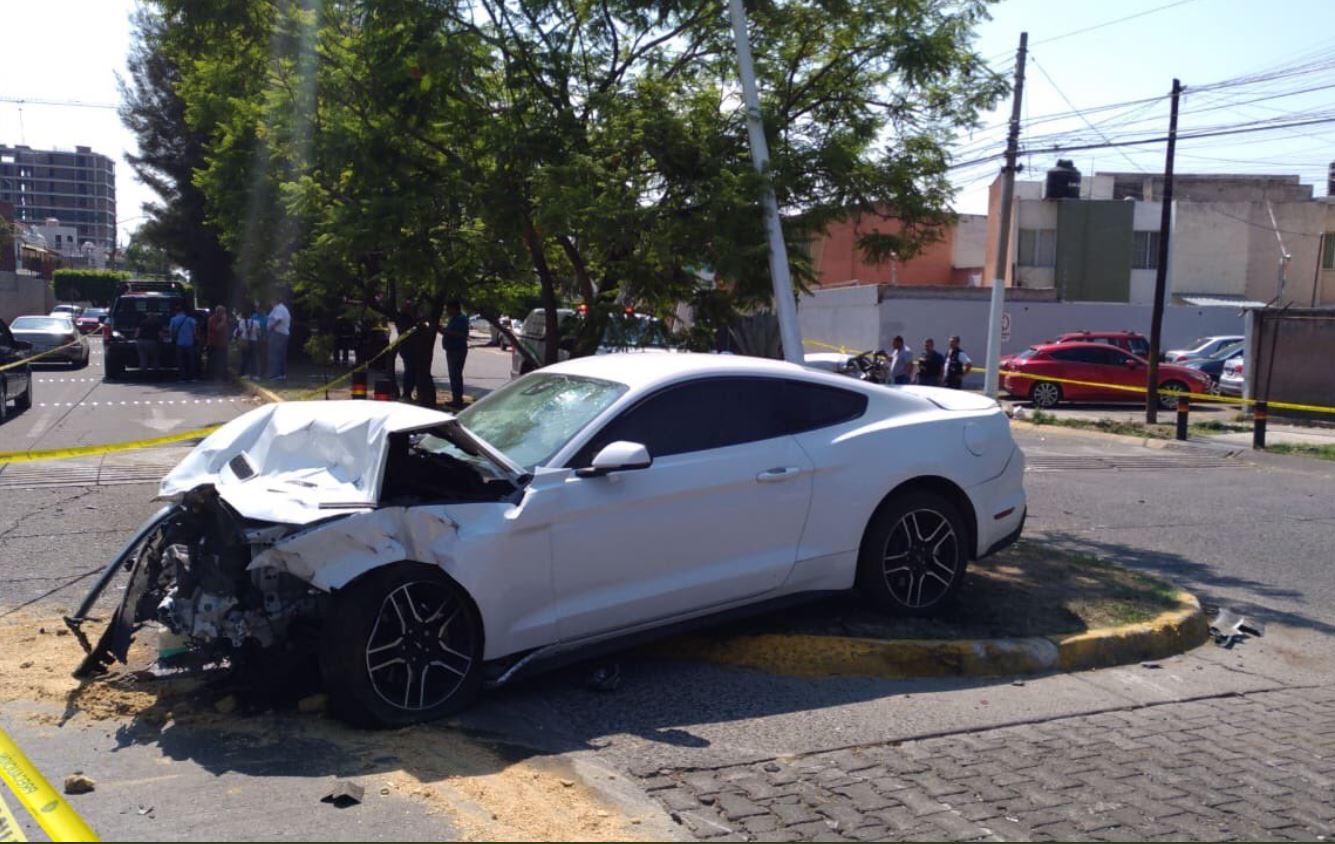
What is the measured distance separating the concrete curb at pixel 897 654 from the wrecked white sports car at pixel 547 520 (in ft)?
0.98

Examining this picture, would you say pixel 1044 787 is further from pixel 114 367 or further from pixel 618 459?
pixel 114 367

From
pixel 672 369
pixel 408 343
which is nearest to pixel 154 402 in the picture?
pixel 408 343

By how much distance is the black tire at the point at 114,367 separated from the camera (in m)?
29.6

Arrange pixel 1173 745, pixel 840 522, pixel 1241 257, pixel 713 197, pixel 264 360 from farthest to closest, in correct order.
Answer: pixel 1241 257
pixel 264 360
pixel 713 197
pixel 840 522
pixel 1173 745

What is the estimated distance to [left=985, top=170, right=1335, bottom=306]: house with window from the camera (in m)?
49.4

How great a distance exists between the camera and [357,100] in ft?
38.4

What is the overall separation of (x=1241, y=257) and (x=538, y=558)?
53.6 m

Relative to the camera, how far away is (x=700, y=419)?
6.70 metres

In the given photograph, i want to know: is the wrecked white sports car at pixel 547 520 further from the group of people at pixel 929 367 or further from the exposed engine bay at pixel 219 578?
the group of people at pixel 929 367

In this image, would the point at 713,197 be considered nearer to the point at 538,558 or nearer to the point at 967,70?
the point at 967,70

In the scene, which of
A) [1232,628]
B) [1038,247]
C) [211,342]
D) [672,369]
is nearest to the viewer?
[672,369]

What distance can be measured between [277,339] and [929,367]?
563 inches

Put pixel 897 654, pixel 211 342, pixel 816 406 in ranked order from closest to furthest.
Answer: pixel 897 654 → pixel 816 406 → pixel 211 342

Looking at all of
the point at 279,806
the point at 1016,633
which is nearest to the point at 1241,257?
the point at 1016,633
